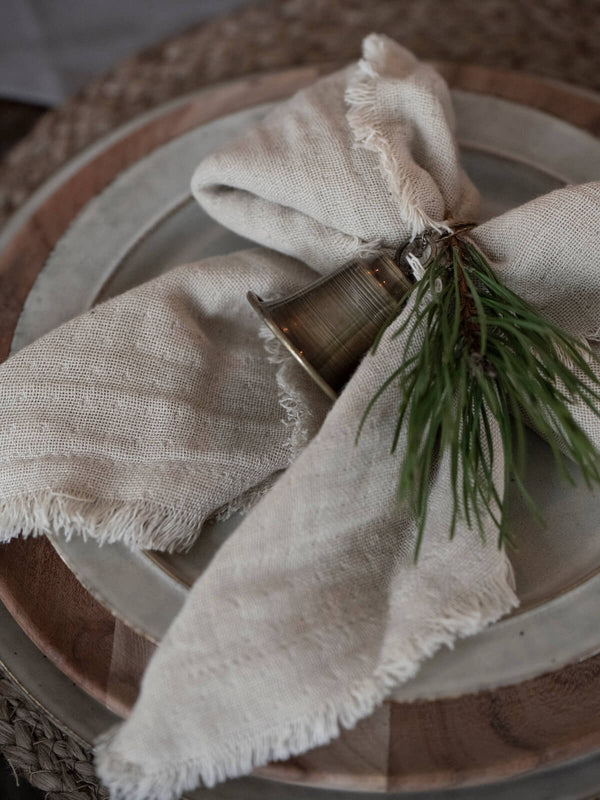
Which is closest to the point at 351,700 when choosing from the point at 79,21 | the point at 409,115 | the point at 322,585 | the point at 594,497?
the point at 322,585

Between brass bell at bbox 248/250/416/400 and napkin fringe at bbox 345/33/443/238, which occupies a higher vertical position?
napkin fringe at bbox 345/33/443/238

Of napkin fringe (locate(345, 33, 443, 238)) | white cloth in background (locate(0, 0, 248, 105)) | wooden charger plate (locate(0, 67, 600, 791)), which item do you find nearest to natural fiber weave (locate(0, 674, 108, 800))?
wooden charger plate (locate(0, 67, 600, 791))

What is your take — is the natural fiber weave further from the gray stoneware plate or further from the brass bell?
the brass bell

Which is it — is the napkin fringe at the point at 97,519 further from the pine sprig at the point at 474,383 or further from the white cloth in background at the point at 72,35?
the white cloth in background at the point at 72,35

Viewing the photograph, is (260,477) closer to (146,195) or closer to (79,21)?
(146,195)

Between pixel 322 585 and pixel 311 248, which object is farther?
pixel 311 248

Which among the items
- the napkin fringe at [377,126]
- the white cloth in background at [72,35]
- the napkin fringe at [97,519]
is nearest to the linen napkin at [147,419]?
the napkin fringe at [97,519]
